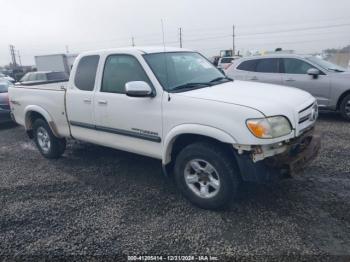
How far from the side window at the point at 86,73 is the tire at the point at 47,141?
1319 millimetres

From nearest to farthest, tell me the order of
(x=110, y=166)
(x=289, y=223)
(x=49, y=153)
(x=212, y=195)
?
(x=289, y=223)
(x=212, y=195)
(x=110, y=166)
(x=49, y=153)

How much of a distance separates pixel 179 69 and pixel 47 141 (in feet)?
10.3

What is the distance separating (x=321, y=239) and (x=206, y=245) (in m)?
1.10

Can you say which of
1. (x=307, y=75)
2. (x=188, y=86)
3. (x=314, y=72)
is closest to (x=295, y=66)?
(x=307, y=75)

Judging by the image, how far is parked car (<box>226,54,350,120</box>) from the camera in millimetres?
7501

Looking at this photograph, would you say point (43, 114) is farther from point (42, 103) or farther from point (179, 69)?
point (179, 69)

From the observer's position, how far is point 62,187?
4.53 m

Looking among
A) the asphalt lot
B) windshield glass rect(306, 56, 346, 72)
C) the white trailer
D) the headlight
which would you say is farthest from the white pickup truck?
the white trailer

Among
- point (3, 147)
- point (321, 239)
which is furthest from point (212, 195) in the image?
point (3, 147)

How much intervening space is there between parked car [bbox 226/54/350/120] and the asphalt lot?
2772mm

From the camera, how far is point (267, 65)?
8.49 m

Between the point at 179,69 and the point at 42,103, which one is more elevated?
the point at 179,69

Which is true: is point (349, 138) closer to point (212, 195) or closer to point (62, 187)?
point (212, 195)

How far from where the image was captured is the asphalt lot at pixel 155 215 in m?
3.00
